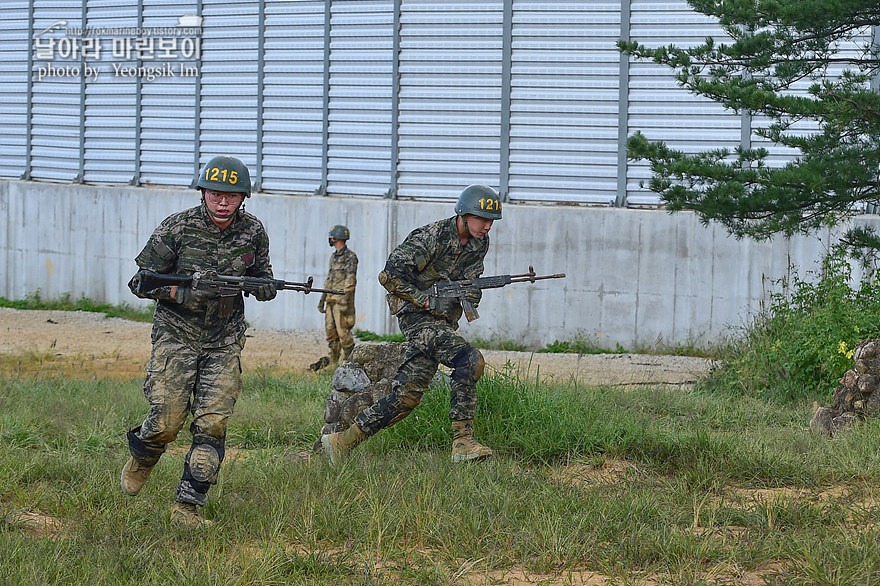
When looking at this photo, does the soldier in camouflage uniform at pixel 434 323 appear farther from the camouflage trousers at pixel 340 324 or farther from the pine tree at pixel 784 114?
the camouflage trousers at pixel 340 324

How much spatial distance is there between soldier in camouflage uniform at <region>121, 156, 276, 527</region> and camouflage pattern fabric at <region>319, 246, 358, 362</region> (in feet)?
22.3

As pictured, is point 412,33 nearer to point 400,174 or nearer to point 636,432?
point 400,174

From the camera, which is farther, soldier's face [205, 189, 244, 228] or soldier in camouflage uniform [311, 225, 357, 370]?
soldier in camouflage uniform [311, 225, 357, 370]

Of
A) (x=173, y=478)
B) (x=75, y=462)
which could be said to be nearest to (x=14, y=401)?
(x=75, y=462)

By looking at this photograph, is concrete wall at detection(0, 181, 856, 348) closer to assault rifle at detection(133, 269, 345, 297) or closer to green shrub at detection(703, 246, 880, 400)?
green shrub at detection(703, 246, 880, 400)

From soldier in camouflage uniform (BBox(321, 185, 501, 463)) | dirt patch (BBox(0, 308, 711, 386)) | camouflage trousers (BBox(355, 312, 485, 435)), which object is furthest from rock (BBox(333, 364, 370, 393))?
dirt patch (BBox(0, 308, 711, 386))

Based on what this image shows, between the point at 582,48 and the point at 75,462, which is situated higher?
the point at 582,48

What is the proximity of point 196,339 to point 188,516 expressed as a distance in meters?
0.89

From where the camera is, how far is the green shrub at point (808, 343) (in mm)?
8703

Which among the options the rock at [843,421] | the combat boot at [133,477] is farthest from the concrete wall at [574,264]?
the combat boot at [133,477]

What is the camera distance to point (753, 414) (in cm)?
798

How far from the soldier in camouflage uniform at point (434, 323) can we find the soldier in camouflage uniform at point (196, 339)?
123 centimetres

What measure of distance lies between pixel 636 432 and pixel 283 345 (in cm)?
861

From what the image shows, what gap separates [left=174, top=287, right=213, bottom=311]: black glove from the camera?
534 centimetres
